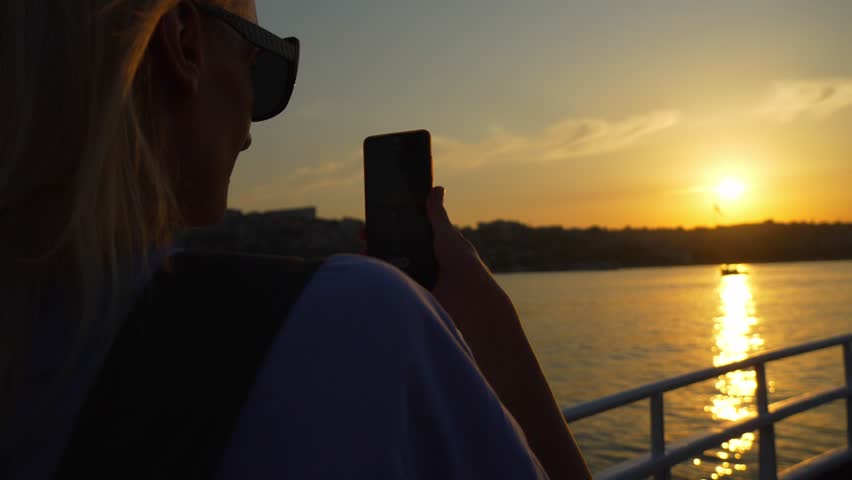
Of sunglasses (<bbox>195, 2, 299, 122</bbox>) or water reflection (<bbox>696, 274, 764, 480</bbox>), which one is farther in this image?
water reflection (<bbox>696, 274, 764, 480</bbox>)

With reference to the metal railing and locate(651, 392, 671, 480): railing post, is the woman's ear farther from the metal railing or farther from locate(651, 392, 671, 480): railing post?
locate(651, 392, 671, 480): railing post

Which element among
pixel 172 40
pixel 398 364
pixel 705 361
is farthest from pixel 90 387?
pixel 705 361

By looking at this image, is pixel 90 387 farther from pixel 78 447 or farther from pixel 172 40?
pixel 172 40

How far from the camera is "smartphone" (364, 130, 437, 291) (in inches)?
47.7

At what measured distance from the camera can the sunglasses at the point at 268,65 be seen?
1008 mm

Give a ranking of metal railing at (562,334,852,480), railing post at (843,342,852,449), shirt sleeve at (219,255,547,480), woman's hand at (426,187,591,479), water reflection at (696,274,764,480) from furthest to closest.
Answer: water reflection at (696,274,764,480) → railing post at (843,342,852,449) → metal railing at (562,334,852,480) → woman's hand at (426,187,591,479) → shirt sleeve at (219,255,547,480)

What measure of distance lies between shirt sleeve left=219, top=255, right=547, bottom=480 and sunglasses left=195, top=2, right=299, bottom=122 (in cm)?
50

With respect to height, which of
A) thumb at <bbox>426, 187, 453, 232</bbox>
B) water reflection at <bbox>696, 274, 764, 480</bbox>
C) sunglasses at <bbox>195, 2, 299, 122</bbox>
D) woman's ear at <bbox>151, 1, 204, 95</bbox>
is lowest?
water reflection at <bbox>696, 274, 764, 480</bbox>

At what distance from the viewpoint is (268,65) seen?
1.19 metres

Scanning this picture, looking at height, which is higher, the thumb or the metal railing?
the thumb

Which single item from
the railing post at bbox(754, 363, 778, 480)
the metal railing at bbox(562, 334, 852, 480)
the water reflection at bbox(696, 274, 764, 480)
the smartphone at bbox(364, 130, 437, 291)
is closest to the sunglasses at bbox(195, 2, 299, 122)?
the smartphone at bbox(364, 130, 437, 291)

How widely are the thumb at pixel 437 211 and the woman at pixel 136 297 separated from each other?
0.51 m

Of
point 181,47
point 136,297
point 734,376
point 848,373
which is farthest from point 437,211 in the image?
point 734,376

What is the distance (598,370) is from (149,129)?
160 ft
